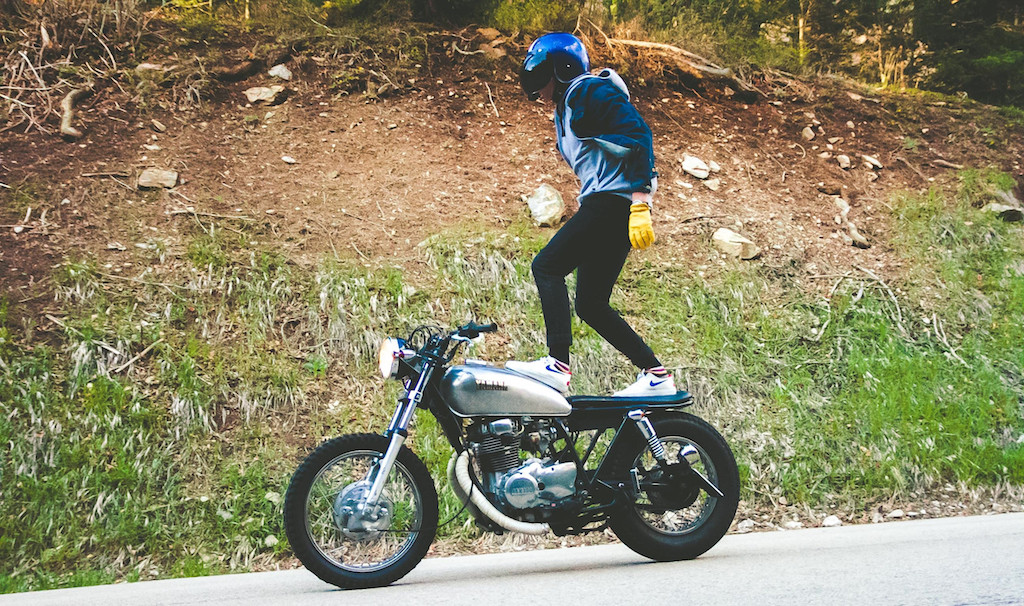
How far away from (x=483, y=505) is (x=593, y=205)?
1.72 metres

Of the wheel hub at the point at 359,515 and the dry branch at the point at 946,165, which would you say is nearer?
the wheel hub at the point at 359,515

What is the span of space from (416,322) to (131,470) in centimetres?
269

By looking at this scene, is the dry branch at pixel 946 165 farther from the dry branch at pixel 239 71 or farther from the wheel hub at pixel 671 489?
the dry branch at pixel 239 71

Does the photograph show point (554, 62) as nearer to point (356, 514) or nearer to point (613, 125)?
point (613, 125)

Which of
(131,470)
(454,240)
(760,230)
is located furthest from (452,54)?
(131,470)

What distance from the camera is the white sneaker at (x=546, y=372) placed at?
4379 millimetres

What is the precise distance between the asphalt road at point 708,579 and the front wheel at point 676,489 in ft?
0.43

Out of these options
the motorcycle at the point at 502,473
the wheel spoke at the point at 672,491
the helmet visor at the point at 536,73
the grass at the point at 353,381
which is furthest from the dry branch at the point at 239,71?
the wheel spoke at the point at 672,491

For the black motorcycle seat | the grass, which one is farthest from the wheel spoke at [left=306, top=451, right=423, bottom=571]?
the grass

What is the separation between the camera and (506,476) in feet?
13.7

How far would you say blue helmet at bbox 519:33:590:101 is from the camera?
466 cm

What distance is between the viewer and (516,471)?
4.19 m

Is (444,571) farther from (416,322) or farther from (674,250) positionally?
(674,250)

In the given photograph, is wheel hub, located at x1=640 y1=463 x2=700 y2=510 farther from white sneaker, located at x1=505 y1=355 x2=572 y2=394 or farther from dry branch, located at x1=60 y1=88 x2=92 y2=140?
dry branch, located at x1=60 y1=88 x2=92 y2=140
